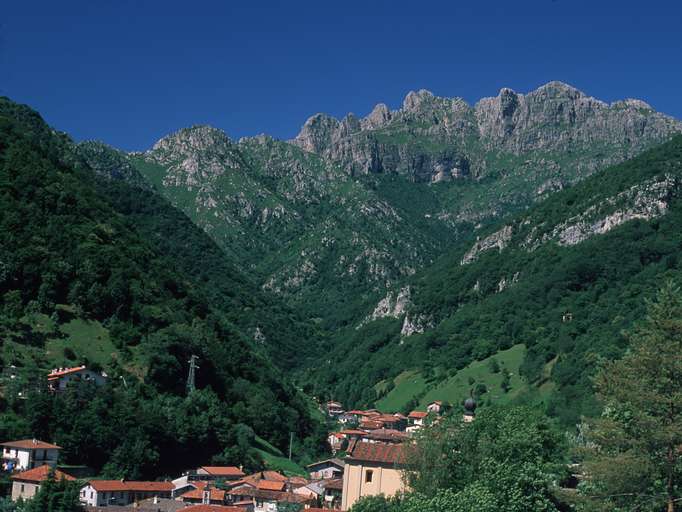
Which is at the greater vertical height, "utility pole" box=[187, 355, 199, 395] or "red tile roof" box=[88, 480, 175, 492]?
"utility pole" box=[187, 355, 199, 395]

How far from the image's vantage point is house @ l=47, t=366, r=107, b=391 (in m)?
77.9

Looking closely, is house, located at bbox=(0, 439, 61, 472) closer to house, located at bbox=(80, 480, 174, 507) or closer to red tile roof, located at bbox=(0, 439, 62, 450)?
red tile roof, located at bbox=(0, 439, 62, 450)

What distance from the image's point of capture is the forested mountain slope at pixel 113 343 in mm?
75938

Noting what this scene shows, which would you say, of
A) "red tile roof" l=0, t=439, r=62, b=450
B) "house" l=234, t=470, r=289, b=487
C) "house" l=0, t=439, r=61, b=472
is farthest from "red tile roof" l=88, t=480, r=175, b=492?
"house" l=234, t=470, r=289, b=487

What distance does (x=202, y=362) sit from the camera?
101500 mm

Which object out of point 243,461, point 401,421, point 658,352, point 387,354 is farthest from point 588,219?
point 658,352

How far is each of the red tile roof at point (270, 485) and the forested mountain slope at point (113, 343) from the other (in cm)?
964

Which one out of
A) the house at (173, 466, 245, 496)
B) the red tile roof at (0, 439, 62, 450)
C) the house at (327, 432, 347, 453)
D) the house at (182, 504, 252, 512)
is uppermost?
the house at (327, 432, 347, 453)

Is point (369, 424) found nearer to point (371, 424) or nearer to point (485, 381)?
point (371, 424)

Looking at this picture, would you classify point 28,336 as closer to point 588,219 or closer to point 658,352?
point 658,352

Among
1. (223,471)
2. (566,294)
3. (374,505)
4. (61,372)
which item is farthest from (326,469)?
(566,294)

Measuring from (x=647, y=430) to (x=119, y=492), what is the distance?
151ft

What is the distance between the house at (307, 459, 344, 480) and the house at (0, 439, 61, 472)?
88.5ft

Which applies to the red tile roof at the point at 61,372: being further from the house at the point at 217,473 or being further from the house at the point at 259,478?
the house at the point at 259,478
